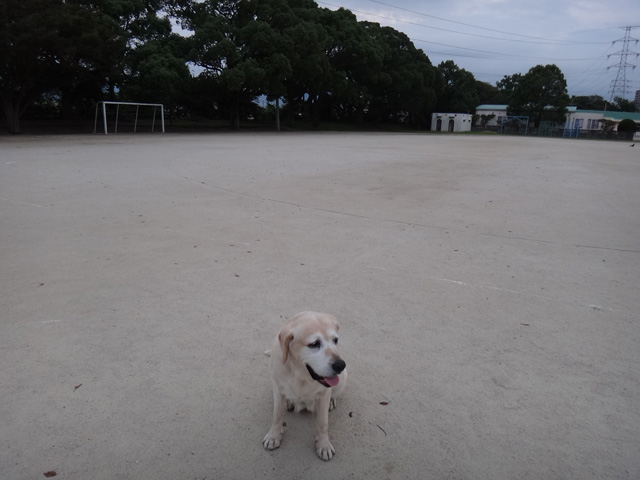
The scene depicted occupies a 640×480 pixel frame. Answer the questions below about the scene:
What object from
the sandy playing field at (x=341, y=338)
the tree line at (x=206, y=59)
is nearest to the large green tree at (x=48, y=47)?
the tree line at (x=206, y=59)

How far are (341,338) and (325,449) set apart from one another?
3.32 ft

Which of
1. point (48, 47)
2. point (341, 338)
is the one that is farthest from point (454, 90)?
point (341, 338)

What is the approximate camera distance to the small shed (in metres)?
55.8

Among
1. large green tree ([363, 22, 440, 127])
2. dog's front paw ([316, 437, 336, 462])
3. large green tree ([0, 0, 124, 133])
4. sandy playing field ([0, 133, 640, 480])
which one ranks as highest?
large green tree ([363, 22, 440, 127])

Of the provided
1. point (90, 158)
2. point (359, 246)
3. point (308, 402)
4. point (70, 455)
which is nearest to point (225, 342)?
point (308, 402)

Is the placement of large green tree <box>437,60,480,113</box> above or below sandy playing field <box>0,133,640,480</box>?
above

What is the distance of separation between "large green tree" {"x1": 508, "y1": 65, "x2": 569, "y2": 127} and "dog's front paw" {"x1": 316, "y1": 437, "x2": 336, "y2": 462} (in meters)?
70.3

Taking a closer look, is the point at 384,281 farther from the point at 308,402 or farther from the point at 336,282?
the point at 308,402

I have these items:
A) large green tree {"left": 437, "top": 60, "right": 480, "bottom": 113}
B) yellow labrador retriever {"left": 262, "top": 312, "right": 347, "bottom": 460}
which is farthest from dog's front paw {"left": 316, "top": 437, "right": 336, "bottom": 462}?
large green tree {"left": 437, "top": 60, "right": 480, "bottom": 113}

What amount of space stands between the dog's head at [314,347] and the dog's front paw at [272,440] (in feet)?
1.15

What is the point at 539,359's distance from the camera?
9.32 feet

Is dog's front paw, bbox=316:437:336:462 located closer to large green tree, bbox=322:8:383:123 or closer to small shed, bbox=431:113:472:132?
large green tree, bbox=322:8:383:123

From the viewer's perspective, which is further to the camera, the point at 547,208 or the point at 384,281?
the point at 547,208

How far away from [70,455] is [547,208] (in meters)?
7.59
